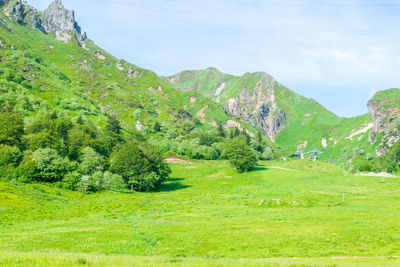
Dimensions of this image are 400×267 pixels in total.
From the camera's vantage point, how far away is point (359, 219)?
131 feet

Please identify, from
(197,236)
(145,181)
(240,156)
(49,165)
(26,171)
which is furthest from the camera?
(240,156)

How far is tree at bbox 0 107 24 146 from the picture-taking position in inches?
3600

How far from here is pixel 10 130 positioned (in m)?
93.4

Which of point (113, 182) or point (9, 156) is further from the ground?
point (9, 156)

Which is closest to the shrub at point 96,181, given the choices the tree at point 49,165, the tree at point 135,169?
the tree at point 135,169

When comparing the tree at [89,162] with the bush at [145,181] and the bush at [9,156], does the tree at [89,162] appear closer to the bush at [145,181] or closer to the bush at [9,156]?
the bush at [145,181]

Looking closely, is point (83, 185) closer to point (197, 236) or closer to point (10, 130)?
point (10, 130)

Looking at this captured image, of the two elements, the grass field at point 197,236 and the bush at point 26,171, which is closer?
the grass field at point 197,236

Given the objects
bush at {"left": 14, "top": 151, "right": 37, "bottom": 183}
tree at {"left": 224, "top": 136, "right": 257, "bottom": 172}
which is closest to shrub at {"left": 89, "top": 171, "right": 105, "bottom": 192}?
bush at {"left": 14, "top": 151, "right": 37, "bottom": 183}

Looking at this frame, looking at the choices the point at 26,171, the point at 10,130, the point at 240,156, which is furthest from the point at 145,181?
the point at 240,156

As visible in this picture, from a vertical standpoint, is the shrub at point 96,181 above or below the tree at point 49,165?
below

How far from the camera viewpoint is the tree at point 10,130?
91438mm

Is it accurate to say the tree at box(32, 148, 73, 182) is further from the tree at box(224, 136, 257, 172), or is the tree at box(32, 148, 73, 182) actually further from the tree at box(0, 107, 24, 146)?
the tree at box(224, 136, 257, 172)

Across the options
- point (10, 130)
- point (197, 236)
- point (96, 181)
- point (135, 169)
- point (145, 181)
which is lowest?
point (145, 181)
